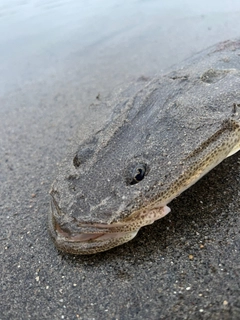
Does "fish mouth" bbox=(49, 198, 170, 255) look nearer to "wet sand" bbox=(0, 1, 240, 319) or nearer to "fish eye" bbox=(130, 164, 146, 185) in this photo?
"wet sand" bbox=(0, 1, 240, 319)

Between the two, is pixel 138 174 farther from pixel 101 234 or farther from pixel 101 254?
pixel 101 254

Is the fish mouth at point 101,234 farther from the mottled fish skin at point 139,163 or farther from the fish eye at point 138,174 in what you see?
the fish eye at point 138,174

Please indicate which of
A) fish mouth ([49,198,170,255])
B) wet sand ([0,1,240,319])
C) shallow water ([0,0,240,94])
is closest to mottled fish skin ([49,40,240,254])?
fish mouth ([49,198,170,255])

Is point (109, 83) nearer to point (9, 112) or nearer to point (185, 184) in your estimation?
point (9, 112)

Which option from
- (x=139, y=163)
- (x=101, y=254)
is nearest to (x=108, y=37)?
(x=139, y=163)

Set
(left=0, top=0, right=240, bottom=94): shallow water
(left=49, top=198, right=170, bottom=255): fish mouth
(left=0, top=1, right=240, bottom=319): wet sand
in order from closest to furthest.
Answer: (left=0, top=1, right=240, bottom=319): wet sand < (left=49, top=198, right=170, bottom=255): fish mouth < (left=0, top=0, right=240, bottom=94): shallow water

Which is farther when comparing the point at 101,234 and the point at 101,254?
the point at 101,254

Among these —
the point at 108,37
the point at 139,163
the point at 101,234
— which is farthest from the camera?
the point at 108,37

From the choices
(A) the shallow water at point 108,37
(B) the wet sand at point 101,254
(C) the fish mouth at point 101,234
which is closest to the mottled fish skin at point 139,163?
(C) the fish mouth at point 101,234
